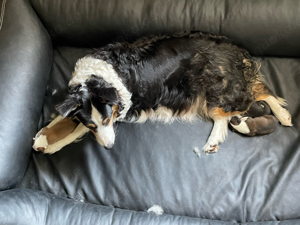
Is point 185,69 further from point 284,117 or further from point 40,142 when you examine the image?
point 40,142

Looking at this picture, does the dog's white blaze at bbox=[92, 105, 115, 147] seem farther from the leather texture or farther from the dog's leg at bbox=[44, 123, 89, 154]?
the leather texture

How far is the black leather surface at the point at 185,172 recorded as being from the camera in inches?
76.5

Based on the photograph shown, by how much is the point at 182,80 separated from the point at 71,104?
92cm

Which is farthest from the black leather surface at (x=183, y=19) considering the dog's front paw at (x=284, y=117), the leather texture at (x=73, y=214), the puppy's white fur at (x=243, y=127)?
the leather texture at (x=73, y=214)

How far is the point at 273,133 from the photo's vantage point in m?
2.13

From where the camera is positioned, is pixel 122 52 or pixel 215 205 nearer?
pixel 215 205

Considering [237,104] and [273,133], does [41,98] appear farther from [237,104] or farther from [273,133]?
[273,133]

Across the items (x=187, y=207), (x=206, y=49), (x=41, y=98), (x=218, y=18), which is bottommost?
(x=187, y=207)

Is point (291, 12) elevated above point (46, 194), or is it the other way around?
point (291, 12)

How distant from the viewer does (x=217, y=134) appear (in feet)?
7.01

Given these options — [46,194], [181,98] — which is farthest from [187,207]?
[46,194]

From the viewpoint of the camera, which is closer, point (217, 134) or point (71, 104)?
point (71, 104)

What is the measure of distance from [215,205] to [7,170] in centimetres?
159

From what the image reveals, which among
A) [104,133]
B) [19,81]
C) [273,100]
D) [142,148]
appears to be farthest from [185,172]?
[19,81]
